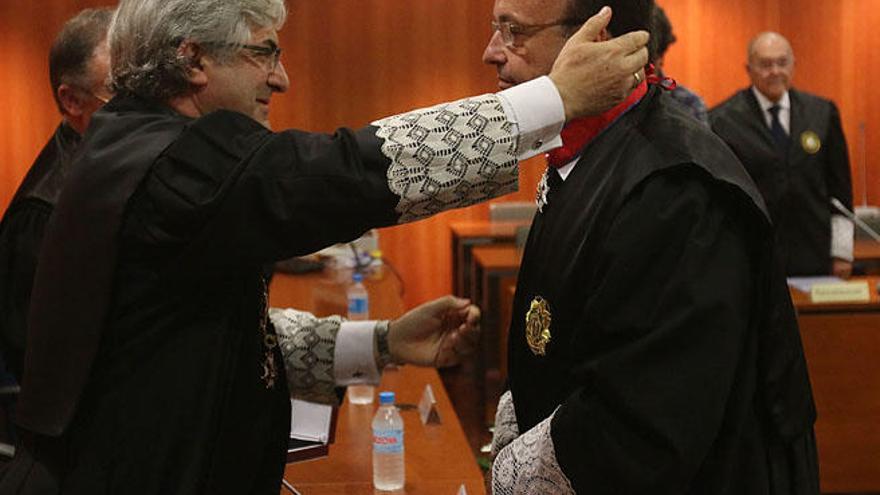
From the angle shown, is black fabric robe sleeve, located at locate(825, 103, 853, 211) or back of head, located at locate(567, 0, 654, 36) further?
black fabric robe sleeve, located at locate(825, 103, 853, 211)

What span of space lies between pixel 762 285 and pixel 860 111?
797 centimetres

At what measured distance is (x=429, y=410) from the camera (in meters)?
3.14

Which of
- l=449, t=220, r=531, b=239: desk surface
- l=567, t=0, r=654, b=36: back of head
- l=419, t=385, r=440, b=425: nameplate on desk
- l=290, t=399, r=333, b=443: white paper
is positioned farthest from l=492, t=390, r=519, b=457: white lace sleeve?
l=449, t=220, r=531, b=239: desk surface

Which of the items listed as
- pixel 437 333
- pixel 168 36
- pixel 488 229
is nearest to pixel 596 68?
pixel 168 36

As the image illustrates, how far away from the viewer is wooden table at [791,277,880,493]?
185 inches

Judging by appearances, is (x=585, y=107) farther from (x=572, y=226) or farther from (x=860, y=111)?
(x=860, y=111)

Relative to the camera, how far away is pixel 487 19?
876 centimetres

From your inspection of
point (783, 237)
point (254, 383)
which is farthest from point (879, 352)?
point (254, 383)

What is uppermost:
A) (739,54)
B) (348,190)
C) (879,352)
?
(348,190)

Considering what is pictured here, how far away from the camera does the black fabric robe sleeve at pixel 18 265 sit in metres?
2.59

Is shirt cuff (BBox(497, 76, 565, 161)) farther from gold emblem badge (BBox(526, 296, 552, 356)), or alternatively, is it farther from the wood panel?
the wood panel

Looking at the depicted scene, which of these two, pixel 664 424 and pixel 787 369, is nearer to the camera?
pixel 664 424

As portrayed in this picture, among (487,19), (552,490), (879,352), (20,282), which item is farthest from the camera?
(487,19)

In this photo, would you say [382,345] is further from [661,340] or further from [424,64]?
[424,64]
